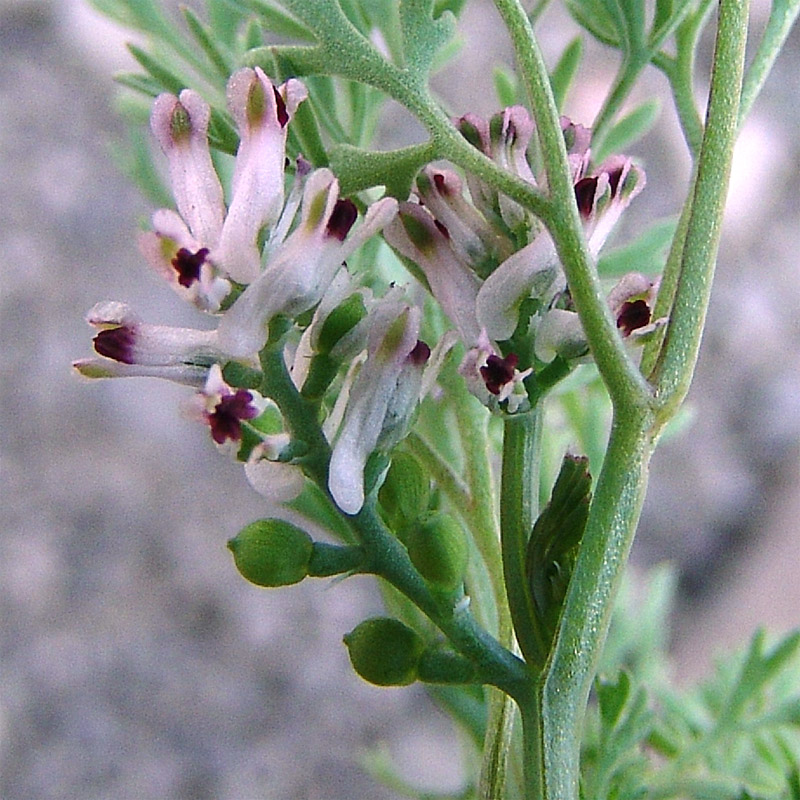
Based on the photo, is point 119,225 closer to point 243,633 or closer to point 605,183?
point 243,633

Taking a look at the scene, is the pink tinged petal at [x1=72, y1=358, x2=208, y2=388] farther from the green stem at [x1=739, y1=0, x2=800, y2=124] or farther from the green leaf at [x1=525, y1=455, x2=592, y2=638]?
the green stem at [x1=739, y1=0, x2=800, y2=124]

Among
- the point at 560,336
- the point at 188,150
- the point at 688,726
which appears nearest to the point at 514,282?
the point at 560,336

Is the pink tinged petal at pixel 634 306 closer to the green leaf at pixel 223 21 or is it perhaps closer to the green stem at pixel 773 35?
the green stem at pixel 773 35

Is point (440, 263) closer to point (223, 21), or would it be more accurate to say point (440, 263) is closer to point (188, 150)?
point (188, 150)

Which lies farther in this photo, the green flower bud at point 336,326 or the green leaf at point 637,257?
the green leaf at point 637,257

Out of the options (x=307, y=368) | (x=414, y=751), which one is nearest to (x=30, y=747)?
(x=414, y=751)

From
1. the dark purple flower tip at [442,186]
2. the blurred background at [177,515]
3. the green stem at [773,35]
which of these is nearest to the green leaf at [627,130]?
the green stem at [773,35]
